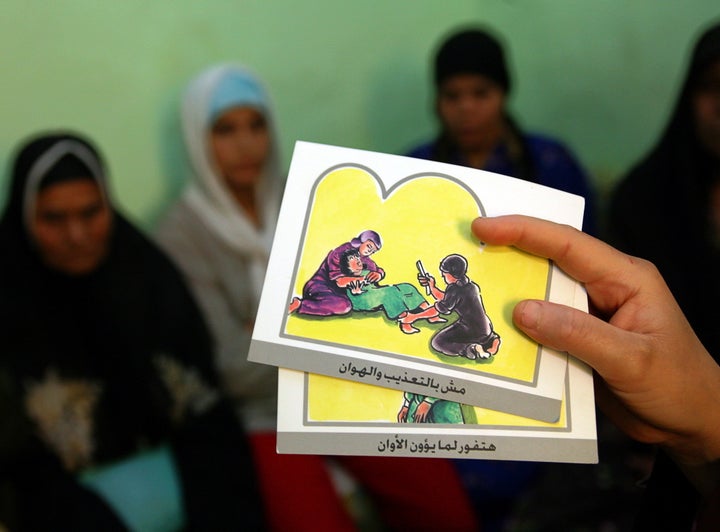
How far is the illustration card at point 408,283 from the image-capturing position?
67 centimetres

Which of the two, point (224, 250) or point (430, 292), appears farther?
point (224, 250)

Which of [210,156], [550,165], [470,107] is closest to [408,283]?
[210,156]

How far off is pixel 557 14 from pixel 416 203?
1943mm

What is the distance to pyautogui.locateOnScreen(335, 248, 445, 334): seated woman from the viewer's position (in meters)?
0.68

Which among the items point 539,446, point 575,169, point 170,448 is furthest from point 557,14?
point 539,446

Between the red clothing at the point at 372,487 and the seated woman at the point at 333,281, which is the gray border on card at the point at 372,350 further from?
the red clothing at the point at 372,487

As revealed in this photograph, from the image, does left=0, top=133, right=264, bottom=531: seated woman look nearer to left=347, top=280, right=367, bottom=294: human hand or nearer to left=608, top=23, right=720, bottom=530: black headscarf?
left=347, top=280, right=367, bottom=294: human hand

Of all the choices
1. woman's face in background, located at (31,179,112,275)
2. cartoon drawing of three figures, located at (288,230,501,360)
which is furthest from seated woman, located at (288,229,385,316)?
woman's face in background, located at (31,179,112,275)

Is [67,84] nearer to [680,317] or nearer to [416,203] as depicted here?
[416,203]

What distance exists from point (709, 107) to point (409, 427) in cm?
140

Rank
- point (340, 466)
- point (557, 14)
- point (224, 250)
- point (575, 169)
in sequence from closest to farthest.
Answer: point (340, 466) → point (224, 250) → point (575, 169) → point (557, 14)

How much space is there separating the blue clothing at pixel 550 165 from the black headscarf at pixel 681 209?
1.01 ft

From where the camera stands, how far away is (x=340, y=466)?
165 centimetres

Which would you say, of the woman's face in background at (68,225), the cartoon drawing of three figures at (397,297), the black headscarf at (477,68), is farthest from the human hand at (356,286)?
the black headscarf at (477,68)
